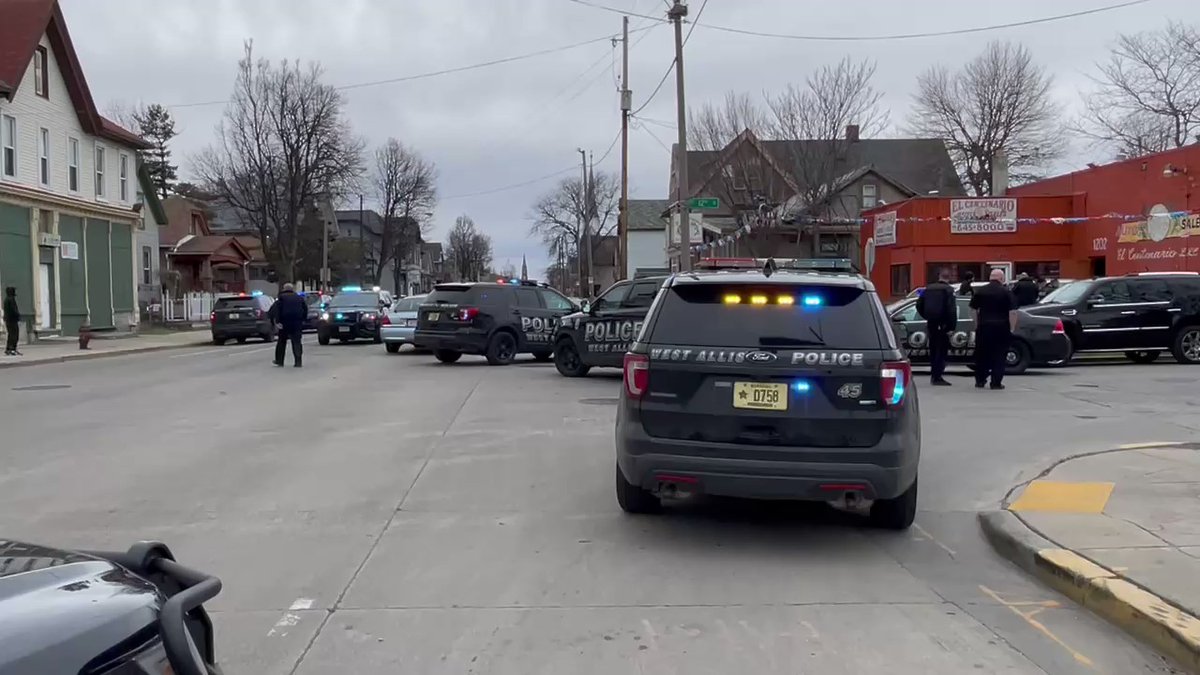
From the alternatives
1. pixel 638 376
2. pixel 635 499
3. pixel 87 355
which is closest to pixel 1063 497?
pixel 635 499

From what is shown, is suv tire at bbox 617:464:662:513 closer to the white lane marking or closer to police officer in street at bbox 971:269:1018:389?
the white lane marking

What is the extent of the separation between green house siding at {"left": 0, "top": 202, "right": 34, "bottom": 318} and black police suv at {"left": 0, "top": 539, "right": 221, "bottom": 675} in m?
31.2

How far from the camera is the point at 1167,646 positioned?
16.1 feet

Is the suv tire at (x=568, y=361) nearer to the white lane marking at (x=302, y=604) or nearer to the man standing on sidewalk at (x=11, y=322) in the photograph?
the white lane marking at (x=302, y=604)

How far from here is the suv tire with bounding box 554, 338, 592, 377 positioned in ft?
59.4

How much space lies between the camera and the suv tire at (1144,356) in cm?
2072

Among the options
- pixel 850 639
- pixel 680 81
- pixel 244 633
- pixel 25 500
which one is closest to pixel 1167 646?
pixel 850 639

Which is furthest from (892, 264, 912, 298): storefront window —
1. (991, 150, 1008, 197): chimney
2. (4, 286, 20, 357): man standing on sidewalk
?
(4, 286, 20, 357): man standing on sidewalk

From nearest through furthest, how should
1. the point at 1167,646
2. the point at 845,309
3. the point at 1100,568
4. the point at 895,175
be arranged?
the point at 1167,646 < the point at 1100,568 < the point at 845,309 < the point at 895,175

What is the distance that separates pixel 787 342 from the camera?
6.54 meters

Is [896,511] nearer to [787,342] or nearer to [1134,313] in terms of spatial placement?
[787,342]

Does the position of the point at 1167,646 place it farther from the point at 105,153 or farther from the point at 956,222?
the point at 105,153

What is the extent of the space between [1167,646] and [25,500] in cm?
798

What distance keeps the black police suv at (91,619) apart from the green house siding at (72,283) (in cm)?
3441
